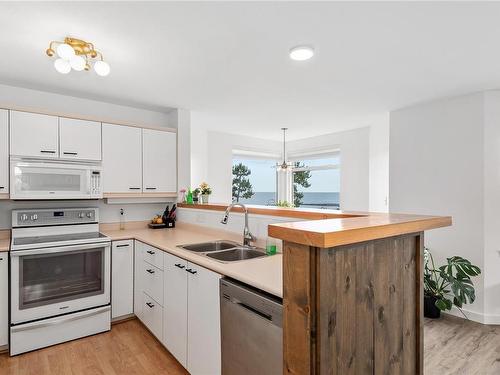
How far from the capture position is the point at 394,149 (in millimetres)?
3848

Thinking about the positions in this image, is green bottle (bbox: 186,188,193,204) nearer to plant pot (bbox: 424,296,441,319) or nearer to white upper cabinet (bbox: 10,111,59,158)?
white upper cabinet (bbox: 10,111,59,158)

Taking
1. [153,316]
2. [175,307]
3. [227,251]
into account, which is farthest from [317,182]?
[175,307]

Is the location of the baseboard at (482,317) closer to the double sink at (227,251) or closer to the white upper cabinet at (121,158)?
the double sink at (227,251)

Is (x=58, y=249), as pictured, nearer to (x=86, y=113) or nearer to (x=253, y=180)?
(x=86, y=113)

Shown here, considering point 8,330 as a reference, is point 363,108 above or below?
above

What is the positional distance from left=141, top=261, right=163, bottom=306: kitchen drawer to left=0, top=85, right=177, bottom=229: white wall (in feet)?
3.48

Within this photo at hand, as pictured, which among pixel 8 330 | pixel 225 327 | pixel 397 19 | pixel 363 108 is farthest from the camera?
pixel 363 108

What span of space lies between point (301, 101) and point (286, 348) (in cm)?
299

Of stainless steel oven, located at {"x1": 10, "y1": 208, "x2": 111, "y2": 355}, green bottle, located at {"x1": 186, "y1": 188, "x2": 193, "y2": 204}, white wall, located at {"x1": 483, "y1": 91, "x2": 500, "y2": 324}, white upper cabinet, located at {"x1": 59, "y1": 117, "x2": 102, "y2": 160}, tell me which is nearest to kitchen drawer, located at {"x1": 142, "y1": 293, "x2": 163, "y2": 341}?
stainless steel oven, located at {"x1": 10, "y1": 208, "x2": 111, "y2": 355}

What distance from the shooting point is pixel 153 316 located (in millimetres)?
2547

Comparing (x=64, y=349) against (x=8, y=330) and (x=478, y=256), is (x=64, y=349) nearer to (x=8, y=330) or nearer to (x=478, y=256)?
(x=8, y=330)

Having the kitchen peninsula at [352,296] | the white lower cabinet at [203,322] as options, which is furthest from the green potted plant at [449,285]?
the white lower cabinet at [203,322]

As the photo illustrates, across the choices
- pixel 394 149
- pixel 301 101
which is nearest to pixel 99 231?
pixel 301 101

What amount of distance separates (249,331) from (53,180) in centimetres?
243
